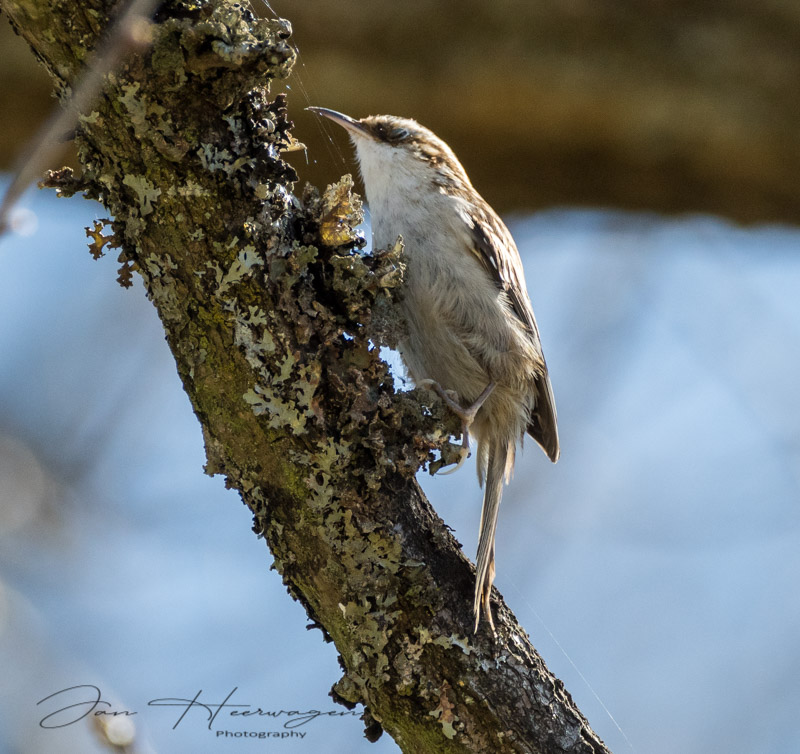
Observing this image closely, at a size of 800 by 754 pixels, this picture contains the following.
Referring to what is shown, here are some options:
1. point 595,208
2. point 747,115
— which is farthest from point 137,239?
point 747,115

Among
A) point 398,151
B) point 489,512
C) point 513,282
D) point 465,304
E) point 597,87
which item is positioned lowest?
point 489,512

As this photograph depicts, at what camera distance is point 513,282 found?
291 cm

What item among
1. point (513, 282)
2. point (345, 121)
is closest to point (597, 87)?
point (513, 282)

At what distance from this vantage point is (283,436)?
1799 millimetres

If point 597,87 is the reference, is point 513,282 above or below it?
Answer: below

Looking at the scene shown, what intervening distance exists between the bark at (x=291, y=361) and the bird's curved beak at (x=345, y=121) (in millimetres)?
962

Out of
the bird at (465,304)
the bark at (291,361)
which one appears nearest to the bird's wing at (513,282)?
the bird at (465,304)

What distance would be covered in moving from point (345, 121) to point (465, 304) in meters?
0.78

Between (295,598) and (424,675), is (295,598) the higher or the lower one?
the higher one

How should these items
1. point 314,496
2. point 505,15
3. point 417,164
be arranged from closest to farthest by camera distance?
point 314,496, point 505,15, point 417,164

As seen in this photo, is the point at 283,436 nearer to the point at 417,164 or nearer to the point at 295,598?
the point at 295,598

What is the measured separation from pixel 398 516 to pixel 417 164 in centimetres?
153

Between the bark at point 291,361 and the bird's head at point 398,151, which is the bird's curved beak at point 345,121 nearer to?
the bird's head at point 398,151

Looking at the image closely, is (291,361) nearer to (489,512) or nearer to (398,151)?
(489,512)
